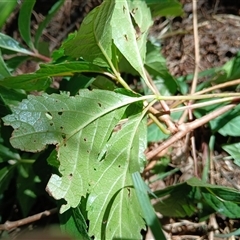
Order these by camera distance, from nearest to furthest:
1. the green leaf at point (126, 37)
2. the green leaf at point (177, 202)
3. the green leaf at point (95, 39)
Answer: the green leaf at point (95, 39)
the green leaf at point (126, 37)
the green leaf at point (177, 202)

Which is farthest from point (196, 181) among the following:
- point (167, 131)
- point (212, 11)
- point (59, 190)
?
point (212, 11)

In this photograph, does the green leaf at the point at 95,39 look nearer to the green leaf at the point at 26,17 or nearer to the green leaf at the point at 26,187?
the green leaf at the point at 26,17

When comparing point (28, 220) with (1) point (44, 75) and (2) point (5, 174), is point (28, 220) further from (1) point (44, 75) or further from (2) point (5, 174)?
(1) point (44, 75)

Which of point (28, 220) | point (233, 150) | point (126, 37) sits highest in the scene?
point (126, 37)

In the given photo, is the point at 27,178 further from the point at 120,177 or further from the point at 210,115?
the point at 210,115

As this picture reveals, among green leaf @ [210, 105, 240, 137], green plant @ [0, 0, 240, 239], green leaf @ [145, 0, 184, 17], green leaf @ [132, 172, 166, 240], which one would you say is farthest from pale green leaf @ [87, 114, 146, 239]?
green leaf @ [145, 0, 184, 17]

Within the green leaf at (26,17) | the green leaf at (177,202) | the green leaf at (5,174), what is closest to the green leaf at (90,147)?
the green leaf at (177,202)

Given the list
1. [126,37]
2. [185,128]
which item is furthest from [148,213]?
[126,37]
